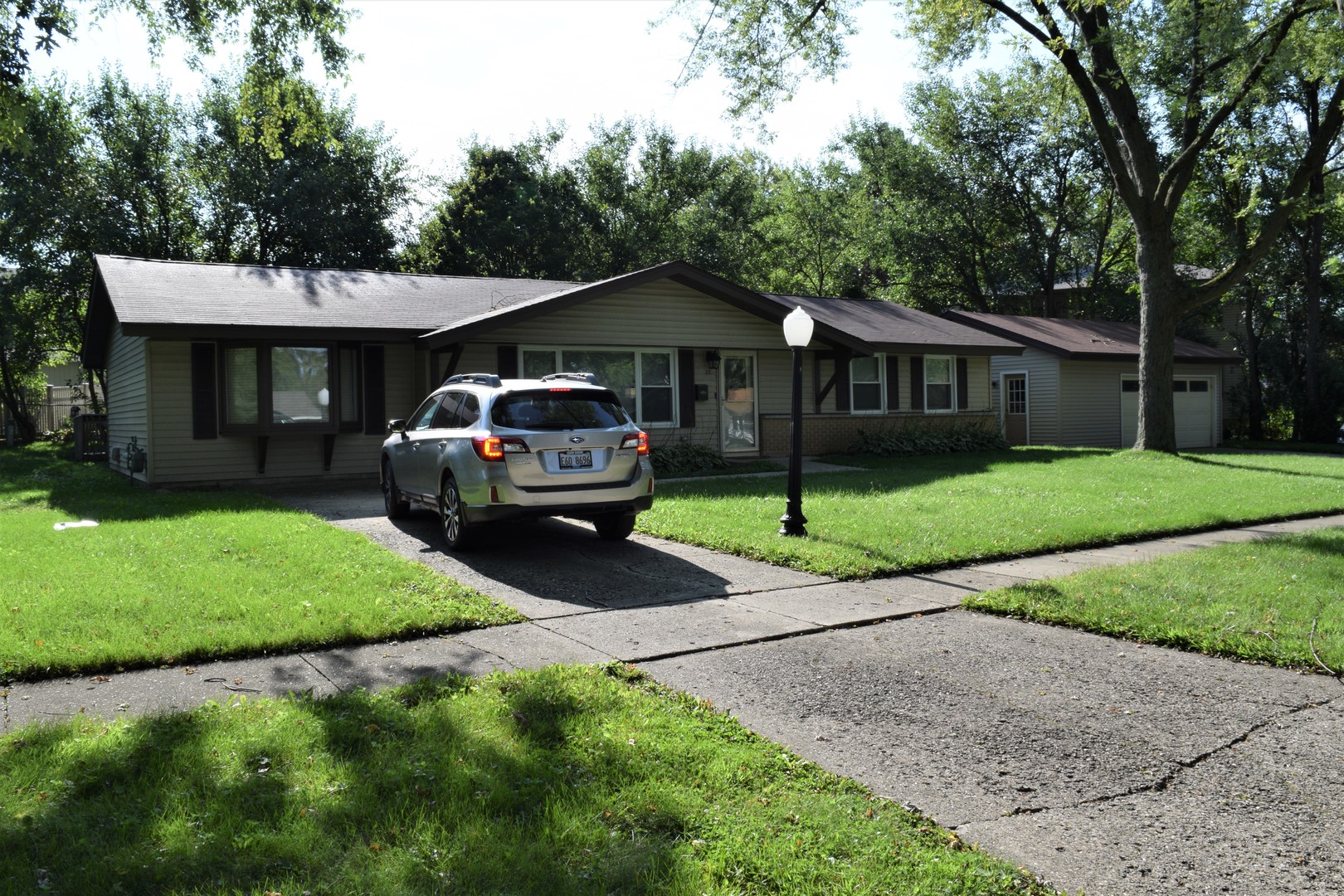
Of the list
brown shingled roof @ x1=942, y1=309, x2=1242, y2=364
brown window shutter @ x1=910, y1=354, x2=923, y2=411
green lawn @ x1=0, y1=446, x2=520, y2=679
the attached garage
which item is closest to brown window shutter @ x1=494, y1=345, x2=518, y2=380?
green lawn @ x1=0, y1=446, x2=520, y2=679

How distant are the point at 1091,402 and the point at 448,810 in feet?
93.7

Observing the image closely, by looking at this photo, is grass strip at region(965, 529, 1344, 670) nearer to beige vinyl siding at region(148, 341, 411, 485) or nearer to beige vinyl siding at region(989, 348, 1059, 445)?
beige vinyl siding at region(148, 341, 411, 485)

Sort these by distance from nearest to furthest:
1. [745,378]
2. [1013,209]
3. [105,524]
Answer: [105,524]
[745,378]
[1013,209]

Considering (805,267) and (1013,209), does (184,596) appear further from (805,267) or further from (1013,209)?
(805,267)

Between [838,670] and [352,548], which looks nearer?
[838,670]

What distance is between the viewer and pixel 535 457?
868 centimetres

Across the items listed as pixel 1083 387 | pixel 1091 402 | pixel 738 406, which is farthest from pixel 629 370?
pixel 1091 402

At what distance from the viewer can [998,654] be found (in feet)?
19.1

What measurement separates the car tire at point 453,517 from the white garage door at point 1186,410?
2511cm

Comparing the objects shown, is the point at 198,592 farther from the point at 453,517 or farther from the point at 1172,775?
the point at 1172,775

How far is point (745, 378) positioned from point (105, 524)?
504 inches

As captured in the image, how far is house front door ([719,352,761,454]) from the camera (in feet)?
65.9

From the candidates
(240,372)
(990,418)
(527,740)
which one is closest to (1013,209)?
(990,418)

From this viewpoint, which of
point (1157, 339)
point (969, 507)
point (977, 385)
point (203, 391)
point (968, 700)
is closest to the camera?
point (968, 700)
